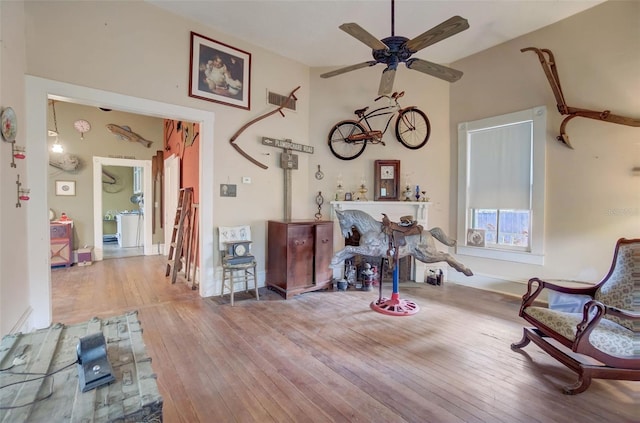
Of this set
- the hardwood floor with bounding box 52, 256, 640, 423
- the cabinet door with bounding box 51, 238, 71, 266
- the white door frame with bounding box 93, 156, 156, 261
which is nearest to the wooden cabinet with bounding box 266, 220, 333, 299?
the hardwood floor with bounding box 52, 256, 640, 423

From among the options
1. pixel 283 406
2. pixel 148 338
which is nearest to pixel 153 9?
pixel 148 338

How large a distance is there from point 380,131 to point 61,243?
6.28 metres

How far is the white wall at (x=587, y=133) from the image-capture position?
3129 millimetres

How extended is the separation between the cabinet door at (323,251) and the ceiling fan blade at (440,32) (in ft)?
8.08

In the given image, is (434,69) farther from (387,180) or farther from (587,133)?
(587,133)

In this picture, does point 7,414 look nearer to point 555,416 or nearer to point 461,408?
point 461,408

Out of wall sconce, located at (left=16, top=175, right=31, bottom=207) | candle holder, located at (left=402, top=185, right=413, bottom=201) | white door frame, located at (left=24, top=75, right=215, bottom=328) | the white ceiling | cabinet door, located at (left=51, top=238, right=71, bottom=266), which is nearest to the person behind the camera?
wall sconce, located at (left=16, top=175, right=31, bottom=207)

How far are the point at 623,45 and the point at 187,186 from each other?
6.19 metres

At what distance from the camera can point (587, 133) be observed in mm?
3391

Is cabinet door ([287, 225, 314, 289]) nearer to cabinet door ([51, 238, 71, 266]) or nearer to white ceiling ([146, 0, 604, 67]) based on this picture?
white ceiling ([146, 0, 604, 67])

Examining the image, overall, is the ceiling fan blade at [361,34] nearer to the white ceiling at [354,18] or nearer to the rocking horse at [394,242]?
the white ceiling at [354,18]

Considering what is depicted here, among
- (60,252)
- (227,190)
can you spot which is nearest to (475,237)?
(227,190)

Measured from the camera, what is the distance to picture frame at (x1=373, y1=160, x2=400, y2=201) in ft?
15.2

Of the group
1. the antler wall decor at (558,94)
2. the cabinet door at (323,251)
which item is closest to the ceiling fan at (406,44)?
the antler wall decor at (558,94)
